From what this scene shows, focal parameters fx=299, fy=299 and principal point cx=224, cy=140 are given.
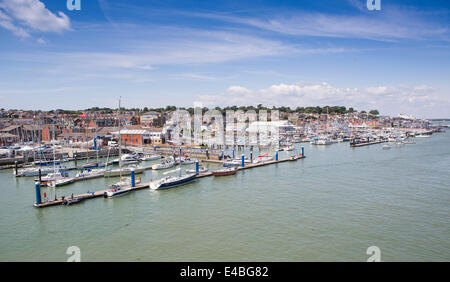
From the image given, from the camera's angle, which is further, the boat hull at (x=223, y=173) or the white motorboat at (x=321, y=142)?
the white motorboat at (x=321, y=142)

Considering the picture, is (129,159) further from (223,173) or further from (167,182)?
(167,182)

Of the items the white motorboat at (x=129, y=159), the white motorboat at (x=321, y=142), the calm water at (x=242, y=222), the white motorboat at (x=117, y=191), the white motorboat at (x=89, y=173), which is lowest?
the calm water at (x=242, y=222)

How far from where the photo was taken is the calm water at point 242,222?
36.1 feet

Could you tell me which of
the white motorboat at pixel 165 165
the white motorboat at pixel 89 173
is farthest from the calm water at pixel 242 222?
the white motorboat at pixel 165 165

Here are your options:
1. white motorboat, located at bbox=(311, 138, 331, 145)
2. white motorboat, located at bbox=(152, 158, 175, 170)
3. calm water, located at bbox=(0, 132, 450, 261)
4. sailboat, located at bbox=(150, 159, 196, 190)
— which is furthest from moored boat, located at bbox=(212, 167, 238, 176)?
white motorboat, located at bbox=(311, 138, 331, 145)

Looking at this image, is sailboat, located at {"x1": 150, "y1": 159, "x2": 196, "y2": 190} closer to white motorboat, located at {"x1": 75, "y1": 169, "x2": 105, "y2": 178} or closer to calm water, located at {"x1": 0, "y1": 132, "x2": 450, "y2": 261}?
calm water, located at {"x1": 0, "y1": 132, "x2": 450, "y2": 261}

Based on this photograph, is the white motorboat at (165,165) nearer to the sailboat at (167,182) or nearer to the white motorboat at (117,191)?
the sailboat at (167,182)

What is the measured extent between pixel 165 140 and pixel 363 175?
95.5 ft

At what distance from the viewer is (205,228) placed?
517 inches

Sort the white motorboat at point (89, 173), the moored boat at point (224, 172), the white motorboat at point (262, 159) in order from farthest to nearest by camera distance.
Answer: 1. the white motorboat at point (262, 159)
2. the moored boat at point (224, 172)
3. the white motorboat at point (89, 173)

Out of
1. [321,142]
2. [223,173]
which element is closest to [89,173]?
[223,173]

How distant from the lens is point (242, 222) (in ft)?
45.2
